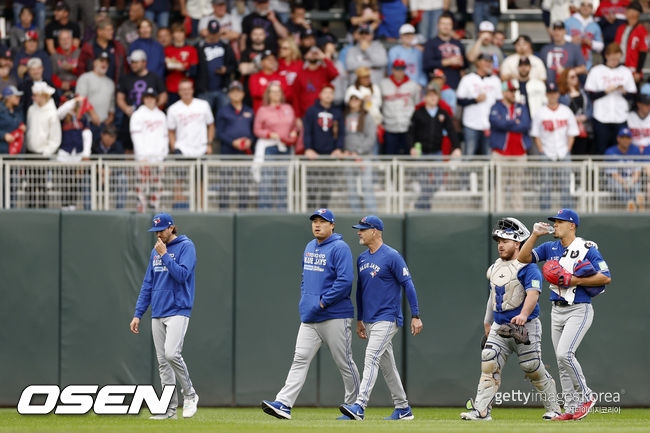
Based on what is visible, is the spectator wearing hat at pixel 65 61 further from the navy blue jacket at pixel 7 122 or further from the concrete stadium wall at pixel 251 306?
the concrete stadium wall at pixel 251 306

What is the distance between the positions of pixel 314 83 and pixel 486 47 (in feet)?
10.0

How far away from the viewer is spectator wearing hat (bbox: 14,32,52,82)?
17.6m

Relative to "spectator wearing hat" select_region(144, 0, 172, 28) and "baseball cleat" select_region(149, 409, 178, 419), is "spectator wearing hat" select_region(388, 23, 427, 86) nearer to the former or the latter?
"spectator wearing hat" select_region(144, 0, 172, 28)

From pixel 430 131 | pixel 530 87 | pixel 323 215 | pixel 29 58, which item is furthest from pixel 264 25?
pixel 323 215

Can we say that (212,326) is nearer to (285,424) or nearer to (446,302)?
(446,302)

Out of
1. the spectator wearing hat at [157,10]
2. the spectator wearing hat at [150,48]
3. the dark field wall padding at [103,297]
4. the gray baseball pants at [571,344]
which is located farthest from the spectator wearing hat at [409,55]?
the gray baseball pants at [571,344]

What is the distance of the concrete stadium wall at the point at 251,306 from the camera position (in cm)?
1446

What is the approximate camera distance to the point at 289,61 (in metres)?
18.2

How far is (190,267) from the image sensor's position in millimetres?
11578

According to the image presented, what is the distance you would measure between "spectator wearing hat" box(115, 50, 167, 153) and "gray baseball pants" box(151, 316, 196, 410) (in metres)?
6.22

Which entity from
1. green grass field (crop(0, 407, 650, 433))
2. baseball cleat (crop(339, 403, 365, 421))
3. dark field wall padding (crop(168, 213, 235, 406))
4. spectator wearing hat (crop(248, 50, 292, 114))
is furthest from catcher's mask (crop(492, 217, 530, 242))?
spectator wearing hat (crop(248, 50, 292, 114))

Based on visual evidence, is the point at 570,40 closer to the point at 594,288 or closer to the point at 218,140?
the point at 218,140

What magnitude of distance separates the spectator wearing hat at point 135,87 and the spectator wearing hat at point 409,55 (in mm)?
3821

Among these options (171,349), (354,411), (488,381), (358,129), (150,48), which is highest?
(150,48)
